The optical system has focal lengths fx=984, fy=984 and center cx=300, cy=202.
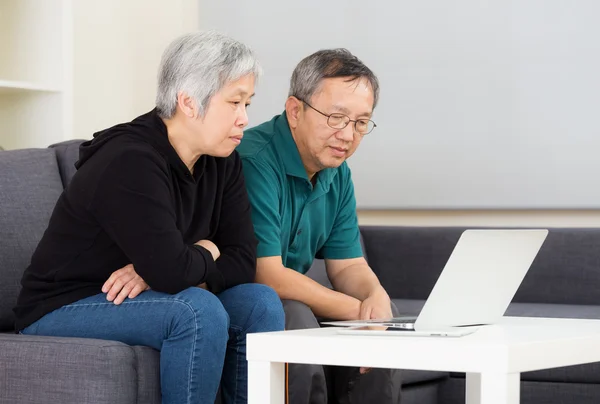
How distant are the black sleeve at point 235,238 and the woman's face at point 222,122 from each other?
0.15m

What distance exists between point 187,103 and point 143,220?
0.31m

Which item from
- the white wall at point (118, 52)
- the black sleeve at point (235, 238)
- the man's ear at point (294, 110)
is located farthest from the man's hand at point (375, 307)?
the white wall at point (118, 52)

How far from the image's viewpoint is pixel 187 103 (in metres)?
2.03

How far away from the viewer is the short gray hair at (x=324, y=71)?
2352 mm

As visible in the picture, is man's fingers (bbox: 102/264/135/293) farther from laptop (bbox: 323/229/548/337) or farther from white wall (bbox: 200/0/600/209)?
white wall (bbox: 200/0/600/209)

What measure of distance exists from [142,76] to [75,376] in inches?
92.3

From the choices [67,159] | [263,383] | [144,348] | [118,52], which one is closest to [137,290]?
[144,348]

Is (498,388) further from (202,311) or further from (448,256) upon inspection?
(448,256)

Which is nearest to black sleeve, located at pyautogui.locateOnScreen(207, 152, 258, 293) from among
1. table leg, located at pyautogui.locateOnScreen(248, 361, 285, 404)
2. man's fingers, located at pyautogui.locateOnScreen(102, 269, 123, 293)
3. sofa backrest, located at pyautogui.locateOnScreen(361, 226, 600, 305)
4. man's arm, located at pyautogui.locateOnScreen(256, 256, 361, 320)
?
man's arm, located at pyautogui.locateOnScreen(256, 256, 361, 320)

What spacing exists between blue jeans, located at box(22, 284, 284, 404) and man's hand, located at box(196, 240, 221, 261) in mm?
147

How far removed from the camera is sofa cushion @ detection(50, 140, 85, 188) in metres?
2.49

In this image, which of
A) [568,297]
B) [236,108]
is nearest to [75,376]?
[236,108]

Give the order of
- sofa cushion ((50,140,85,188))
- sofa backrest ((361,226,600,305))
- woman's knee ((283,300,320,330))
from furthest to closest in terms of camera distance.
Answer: sofa backrest ((361,226,600,305)), sofa cushion ((50,140,85,188)), woman's knee ((283,300,320,330))

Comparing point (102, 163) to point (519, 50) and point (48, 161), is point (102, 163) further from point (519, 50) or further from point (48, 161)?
point (519, 50)
